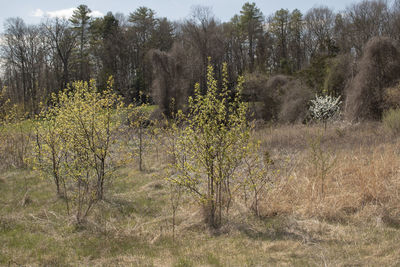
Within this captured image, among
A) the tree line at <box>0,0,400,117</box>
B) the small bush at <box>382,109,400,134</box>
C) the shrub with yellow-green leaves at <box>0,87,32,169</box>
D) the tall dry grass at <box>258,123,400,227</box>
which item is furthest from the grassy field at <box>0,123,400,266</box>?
the tree line at <box>0,0,400,117</box>

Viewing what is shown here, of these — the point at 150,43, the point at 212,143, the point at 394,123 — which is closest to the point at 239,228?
the point at 212,143

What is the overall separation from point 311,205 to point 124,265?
3.08 metres

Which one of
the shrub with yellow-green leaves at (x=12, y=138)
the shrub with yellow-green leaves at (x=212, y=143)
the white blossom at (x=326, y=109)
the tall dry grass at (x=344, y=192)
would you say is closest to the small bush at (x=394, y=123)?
the white blossom at (x=326, y=109)

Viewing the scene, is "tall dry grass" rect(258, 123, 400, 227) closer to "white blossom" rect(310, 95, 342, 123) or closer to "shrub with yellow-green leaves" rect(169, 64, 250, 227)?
"shrub with yellow-green leaves" rect(169, 64, 250, 227)

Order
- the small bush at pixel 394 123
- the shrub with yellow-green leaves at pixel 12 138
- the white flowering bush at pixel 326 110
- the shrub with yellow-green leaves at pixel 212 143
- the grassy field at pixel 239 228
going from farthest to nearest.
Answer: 1. the white flowering bush at pixel 326 110
2. the small bush at pixel 394 123
3. the shrub with yellow-green leaves at pixel 12 138
4. the shrub with yellow-green leaves at pixel 212 143
5. the grassy field at pixel 239 228

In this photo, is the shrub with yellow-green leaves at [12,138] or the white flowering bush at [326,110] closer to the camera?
the shrub with yellow-green leaves at [12,138]

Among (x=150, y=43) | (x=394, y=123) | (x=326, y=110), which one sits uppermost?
(x=150, y=43)

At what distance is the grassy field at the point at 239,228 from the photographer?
4.05 meters

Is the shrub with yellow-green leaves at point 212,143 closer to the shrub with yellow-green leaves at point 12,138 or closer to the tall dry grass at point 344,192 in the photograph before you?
the tall dry grass at point 344,192

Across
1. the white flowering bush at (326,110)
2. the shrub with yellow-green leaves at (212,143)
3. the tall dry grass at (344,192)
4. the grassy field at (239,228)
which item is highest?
the white flowering bush at (326,110)

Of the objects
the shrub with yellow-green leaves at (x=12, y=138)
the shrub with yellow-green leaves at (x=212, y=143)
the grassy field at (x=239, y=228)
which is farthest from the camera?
the shrub with yellow-green leaves at (x=12, y=138)

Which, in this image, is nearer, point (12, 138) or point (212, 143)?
point (212, 143)

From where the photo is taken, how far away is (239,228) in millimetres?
4984

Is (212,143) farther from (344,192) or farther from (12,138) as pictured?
(12,138)
